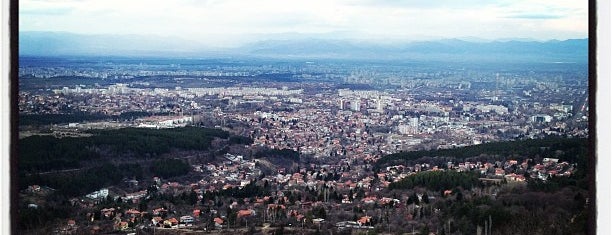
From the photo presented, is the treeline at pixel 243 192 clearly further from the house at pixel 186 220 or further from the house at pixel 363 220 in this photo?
the house at pixel 363 220

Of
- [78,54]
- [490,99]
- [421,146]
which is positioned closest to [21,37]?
[78,54]

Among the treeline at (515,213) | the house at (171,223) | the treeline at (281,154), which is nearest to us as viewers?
the treeline at (515,213)

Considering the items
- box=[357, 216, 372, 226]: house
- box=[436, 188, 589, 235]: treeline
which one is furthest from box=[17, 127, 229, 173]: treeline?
box=[436, 188, 589, 235]: treeline

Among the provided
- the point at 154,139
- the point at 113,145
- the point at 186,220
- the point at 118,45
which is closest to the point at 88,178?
the point at 113,145

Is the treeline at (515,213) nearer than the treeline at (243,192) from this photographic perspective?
Yes

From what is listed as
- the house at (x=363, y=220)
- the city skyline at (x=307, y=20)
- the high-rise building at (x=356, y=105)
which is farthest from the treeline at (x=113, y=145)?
the house at (x=363, y=220)

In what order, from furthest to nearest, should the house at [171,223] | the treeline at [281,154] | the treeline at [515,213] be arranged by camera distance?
the treeline at [281,154] → the house at [171,223] → the treeline at [515,213]

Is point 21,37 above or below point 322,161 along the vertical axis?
above

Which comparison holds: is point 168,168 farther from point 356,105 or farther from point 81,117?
point 356,105

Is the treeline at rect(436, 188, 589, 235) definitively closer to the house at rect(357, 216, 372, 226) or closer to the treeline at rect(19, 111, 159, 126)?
the house at rect(357, 216, 372, 226)

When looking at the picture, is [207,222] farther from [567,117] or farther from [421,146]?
[567,117]
